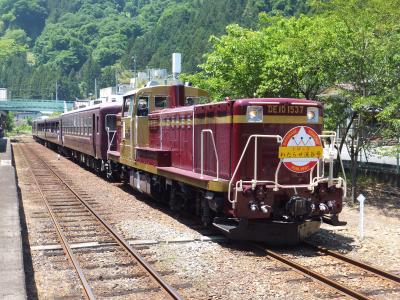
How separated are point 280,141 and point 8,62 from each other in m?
199

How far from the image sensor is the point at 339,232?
425 inches

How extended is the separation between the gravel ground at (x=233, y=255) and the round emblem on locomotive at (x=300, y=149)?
1653 mm

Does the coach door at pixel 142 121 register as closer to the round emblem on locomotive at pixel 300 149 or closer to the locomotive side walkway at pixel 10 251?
the locomotive side walkway at pixel 10 251

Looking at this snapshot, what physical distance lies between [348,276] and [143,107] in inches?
330

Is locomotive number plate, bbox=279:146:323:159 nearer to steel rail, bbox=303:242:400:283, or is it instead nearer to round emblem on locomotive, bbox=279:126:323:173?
round emblem on locomotive, bbox=279:126:323:173

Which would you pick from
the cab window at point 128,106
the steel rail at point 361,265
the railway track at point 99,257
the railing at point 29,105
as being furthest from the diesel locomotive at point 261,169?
the railing at point 29,105

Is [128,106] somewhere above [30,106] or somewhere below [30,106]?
below

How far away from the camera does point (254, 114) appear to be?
9125mm

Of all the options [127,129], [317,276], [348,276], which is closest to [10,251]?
[317,276]

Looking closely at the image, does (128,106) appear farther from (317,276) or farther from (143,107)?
(317,276)

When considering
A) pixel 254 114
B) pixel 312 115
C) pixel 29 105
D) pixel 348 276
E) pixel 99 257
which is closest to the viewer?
pixel 348 276

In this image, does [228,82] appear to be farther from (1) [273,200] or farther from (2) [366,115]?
(1) [273,200]

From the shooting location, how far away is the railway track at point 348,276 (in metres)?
6.90

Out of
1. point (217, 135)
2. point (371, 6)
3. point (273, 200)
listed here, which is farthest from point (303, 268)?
point (371, 6)
